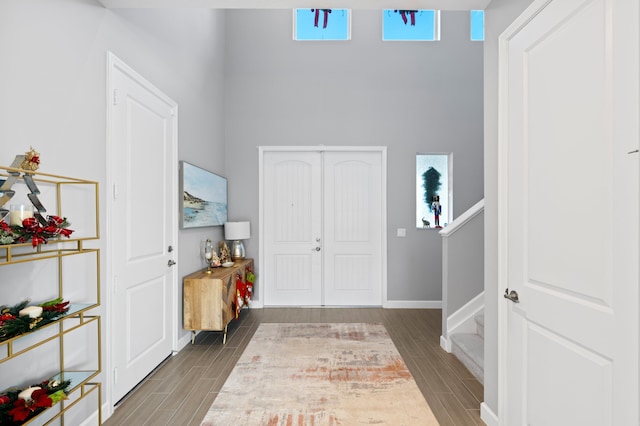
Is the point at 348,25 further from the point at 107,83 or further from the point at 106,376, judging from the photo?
the point at 106,376

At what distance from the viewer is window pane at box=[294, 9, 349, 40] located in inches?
203

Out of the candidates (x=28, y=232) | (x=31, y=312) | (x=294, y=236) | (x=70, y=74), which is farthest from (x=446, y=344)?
(x=70, y=74)

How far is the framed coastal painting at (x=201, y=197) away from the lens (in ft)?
11.5

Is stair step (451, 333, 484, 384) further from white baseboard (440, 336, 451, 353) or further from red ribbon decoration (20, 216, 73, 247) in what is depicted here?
red ribbon decoration (20, 216, 73, 247)

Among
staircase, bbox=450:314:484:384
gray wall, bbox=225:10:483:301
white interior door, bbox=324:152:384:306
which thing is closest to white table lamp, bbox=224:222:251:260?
gray wall, bbox=225:10:483:301

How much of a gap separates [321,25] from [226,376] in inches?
182

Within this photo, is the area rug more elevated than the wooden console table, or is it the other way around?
the wooden console table

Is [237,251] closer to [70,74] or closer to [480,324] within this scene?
[480,324]

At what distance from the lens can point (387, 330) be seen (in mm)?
4090

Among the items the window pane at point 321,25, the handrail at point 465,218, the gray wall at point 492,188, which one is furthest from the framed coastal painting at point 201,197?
the gray wall at point 492,188

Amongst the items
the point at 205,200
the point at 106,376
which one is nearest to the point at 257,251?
the point at 205,200

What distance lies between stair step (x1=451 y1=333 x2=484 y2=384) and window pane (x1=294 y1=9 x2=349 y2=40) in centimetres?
413

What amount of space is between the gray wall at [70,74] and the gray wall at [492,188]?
7.85 feet

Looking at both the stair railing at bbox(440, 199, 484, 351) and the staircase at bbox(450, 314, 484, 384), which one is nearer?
the staircase at bbox(450, 314, 484, 384)
